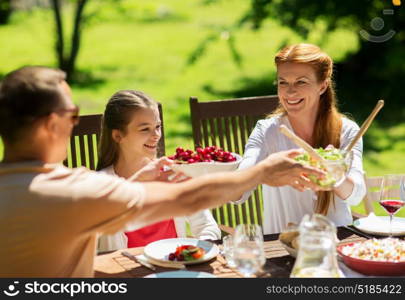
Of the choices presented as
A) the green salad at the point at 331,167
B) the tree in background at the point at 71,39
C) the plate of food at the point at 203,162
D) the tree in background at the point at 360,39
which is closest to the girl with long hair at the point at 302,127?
the plate of food at the point at 203,162

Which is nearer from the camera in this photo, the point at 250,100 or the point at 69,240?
the point at 69,240

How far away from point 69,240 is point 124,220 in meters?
0.19

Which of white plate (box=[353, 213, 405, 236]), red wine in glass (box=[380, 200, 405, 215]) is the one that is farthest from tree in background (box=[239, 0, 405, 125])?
red wine in glass (box=[380, 200, 405, 215])

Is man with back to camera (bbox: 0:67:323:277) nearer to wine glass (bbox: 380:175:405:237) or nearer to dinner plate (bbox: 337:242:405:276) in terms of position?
dinner plate (bbox: 337:242:405:276)

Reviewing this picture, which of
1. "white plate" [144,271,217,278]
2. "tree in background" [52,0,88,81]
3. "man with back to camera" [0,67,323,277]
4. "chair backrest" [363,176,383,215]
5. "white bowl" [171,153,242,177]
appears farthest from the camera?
"tree in background" [52,0,88,81]

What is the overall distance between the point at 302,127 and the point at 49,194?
204cm

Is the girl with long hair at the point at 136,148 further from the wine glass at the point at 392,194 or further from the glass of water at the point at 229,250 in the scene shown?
the wine glass at the point at 392,194

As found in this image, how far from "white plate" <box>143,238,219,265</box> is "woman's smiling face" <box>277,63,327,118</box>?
3.39ft

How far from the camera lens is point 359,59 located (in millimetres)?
10219

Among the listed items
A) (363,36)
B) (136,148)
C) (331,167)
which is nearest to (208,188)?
(331,167)

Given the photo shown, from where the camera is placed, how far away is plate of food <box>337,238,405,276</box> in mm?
2748

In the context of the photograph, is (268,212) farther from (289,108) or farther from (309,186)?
(309,186)

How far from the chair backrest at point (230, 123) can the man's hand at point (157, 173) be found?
99 cm

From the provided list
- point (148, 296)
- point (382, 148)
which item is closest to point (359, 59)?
point (382, 148)
